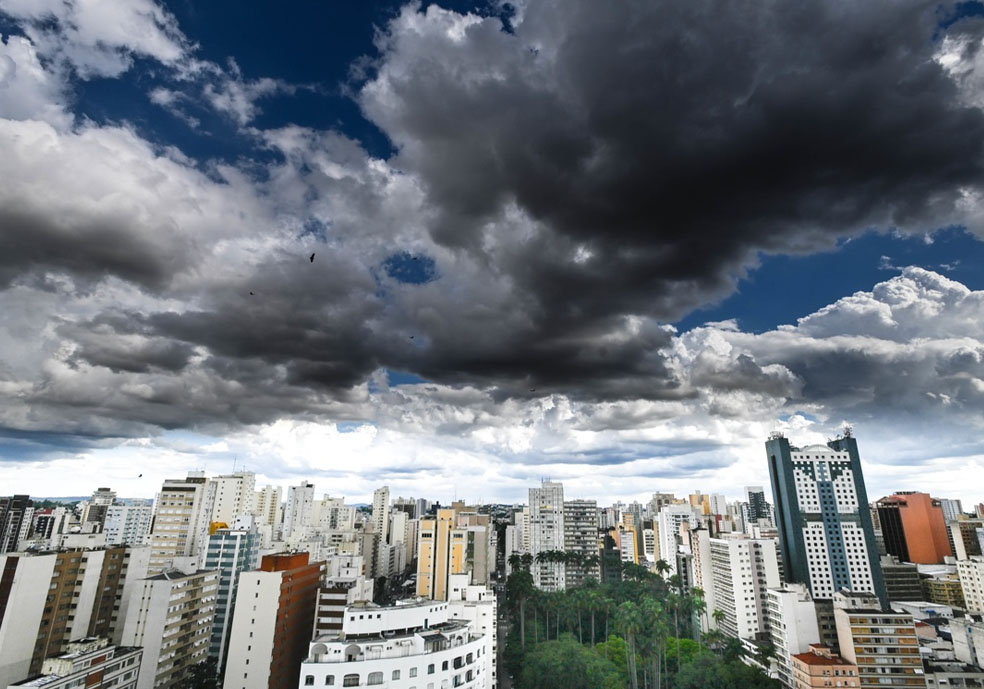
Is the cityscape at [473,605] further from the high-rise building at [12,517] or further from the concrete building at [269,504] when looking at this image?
the concrete building at [269,504]

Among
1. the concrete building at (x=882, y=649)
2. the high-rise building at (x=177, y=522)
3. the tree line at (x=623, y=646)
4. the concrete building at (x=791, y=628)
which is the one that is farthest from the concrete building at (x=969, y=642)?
the high-rise building at (x=177, y=522)

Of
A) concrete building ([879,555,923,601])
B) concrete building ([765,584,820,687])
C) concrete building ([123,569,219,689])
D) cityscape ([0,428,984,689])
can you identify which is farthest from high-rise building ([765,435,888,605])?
concrete building ([123,569,219,689])

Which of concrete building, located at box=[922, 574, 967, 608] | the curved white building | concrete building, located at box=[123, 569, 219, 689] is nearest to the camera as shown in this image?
the curved white building

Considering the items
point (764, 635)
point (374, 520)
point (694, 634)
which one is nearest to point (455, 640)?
point (764, 635)

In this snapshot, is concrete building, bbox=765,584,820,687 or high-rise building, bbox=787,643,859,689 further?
concrete building, bbox=765,584,820,687

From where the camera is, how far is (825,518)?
340 ft

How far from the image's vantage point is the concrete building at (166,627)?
192ft

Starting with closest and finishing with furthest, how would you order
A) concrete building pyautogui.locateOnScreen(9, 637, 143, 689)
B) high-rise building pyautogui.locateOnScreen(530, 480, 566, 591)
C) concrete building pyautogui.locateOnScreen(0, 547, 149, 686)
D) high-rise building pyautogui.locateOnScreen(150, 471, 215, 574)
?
concrete building pyautogui.locateOnScreen(9, 637, 143, 689)
concrete building pyautogui.locateOnScreen(0, 547, 149, 686)
high-rise building pyautogui.locateOnScreen(150, 471, 215, 574)
high-rise building pyautogui.locateOnScreen(530, 480, 566, 591)

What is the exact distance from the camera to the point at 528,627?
98.5 m

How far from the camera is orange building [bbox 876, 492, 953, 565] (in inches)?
5694

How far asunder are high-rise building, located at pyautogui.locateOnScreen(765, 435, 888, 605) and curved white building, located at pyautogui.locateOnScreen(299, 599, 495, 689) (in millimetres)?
85247

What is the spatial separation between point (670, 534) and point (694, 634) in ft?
166

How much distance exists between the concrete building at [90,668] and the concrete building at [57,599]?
11.1 ft

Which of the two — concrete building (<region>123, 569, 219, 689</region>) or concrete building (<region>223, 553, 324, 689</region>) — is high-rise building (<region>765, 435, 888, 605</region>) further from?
concrete building (<region>123, 569, 219, 689</region>)
